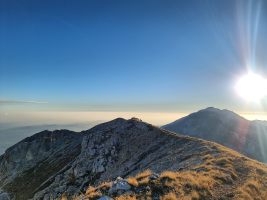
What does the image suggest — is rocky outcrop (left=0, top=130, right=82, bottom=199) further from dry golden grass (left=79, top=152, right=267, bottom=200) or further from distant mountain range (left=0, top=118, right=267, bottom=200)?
dry golden grass (left=79, top=152, right=267, bottom=200)

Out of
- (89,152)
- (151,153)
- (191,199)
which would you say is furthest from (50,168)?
(191,199)

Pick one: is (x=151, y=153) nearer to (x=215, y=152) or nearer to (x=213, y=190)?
(x=215, y=152)

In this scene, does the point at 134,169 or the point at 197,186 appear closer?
the point at 197,186

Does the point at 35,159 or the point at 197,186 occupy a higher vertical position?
the point at 197,186

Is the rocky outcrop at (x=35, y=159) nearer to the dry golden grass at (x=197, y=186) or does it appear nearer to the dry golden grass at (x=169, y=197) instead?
the dry golden grass at (x=197, y=186)

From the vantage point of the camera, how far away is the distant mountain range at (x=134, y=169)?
2172cm

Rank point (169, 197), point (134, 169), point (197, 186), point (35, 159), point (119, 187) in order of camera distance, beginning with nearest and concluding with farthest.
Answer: point (169, 197) → point (119, 187) → point (197, 186) → point (134, 169) → point (35, 159)

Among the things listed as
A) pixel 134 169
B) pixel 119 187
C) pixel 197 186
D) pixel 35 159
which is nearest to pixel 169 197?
pixel 119 187

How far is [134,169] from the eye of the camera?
2486 inches

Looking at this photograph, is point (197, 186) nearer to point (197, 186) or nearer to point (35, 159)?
point (197, 186)

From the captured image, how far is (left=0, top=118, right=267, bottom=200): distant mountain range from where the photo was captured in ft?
71.3

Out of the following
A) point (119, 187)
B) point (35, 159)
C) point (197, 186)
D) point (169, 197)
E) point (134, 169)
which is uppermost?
point (119, 187)

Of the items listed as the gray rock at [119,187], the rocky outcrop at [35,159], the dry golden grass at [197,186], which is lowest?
the rocky outcrop at [35,159]

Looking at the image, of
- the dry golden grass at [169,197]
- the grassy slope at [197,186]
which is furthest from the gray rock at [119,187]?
the dry golden grass at [169,197]
